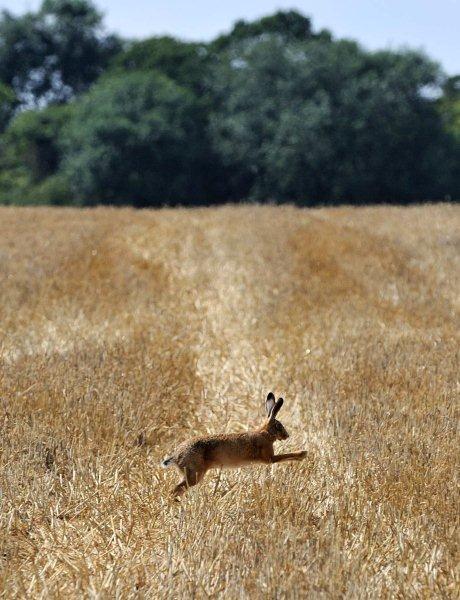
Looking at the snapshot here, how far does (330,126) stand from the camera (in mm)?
34094

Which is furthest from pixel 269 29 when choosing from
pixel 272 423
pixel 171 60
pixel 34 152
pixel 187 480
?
pixel 187 480

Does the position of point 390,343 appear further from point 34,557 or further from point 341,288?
point 34,557

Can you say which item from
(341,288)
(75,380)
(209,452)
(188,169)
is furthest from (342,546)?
(188,169)

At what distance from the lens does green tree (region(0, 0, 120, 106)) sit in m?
50.7

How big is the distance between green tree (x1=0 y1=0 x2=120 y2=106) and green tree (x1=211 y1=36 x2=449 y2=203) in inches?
660

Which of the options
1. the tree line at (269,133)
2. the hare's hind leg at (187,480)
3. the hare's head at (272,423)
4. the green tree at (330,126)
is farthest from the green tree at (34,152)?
the hare's hind leg at (187,480)

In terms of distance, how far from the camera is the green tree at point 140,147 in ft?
115

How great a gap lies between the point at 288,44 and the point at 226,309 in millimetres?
29789

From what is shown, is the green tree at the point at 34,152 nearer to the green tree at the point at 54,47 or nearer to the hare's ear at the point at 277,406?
the green tree at the point at 54,47

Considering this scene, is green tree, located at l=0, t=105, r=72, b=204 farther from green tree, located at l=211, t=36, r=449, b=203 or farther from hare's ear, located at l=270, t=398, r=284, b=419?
hare's ear, located at l=270, t=398, r=284, b=419

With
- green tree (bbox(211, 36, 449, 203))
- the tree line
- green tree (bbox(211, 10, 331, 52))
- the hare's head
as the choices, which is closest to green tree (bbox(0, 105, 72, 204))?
the tree line

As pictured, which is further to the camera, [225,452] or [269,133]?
[269,133]

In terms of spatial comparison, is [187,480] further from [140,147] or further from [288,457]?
[140,147]

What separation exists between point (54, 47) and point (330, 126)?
2457cm
